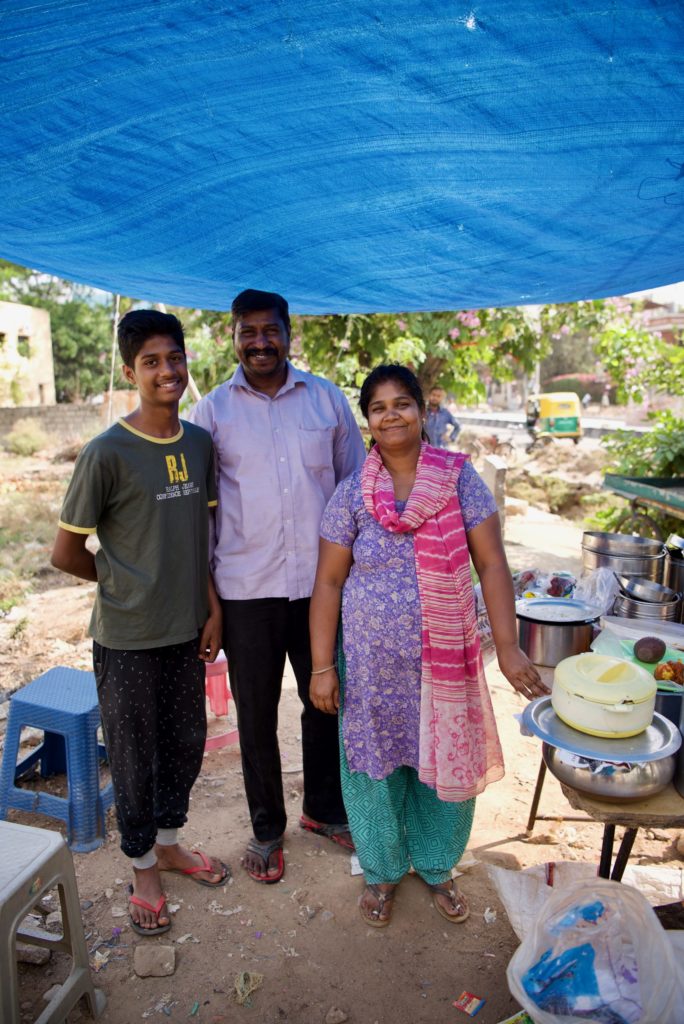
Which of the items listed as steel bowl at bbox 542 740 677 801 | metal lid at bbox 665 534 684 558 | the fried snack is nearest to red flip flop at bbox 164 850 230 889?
steel bowl at bbox 542 740 677 801

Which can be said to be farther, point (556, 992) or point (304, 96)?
point (304, 96)

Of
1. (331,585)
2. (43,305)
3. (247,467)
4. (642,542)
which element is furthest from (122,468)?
(43,305)

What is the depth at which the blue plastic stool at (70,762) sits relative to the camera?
9.30 ft

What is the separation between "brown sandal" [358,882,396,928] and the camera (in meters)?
2.38

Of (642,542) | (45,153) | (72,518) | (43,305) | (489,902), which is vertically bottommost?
(489,902)

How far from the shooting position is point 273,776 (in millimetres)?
2658

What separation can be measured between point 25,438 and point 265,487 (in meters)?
15.5

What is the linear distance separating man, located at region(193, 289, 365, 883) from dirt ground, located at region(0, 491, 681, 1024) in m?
0.23

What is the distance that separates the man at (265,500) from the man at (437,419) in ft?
21.8

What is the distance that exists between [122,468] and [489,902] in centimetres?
205

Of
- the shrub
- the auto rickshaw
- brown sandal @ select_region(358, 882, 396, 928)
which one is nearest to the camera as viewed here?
brown sandal @ select_region(358, 882, 396, 928)

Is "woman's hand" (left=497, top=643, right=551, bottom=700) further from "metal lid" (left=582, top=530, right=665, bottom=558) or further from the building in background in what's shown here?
the building in background

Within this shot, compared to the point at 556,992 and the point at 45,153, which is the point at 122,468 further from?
the point at 556,992

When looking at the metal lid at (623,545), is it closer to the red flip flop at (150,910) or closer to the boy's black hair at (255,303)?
the boy's black hair at (255,303)
